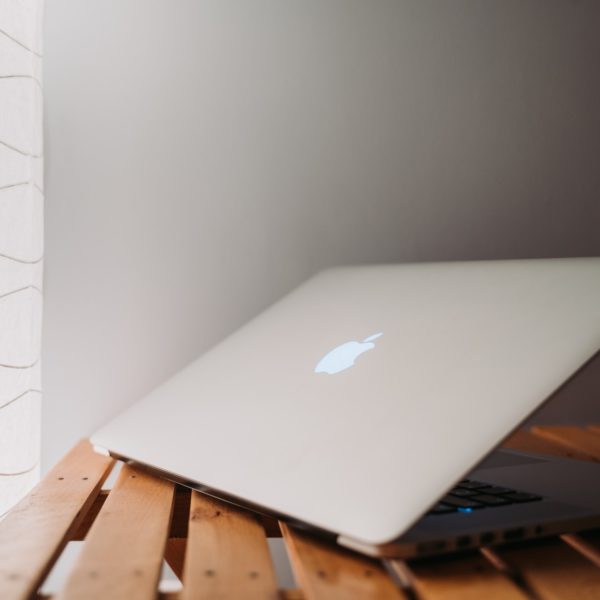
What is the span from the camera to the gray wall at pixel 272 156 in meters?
1.21

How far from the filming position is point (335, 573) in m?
0.52

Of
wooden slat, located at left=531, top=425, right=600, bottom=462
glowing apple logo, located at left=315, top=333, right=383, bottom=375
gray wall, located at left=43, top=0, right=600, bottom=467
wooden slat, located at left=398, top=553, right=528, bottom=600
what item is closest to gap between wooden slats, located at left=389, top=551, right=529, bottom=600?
wooden slat, located at left=398, top=553, right=528, bottom=600

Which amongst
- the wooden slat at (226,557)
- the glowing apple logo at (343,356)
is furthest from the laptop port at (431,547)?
the glowing apple logo at (343,356)

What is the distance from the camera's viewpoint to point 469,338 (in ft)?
2.19

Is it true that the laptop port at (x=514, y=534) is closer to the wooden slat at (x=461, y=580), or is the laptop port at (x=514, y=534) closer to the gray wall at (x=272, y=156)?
the wooden slat at (x=461, y=580)

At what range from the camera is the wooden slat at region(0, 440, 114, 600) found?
1.68 feet

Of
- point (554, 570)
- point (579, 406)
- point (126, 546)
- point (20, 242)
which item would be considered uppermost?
point (20, 242)

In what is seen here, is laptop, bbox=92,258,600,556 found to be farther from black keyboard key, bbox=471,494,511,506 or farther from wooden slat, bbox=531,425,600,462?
wooden slat, bbox=531,425,600,462

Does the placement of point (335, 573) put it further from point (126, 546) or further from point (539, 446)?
point (539, 446)

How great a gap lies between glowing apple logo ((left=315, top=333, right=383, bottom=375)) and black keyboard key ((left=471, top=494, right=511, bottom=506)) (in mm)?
175

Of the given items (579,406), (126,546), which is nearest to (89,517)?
(126,546)

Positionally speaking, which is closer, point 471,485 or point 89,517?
point 471,485

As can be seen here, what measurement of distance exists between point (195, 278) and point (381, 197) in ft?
1.14

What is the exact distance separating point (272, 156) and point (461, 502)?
79 cm
